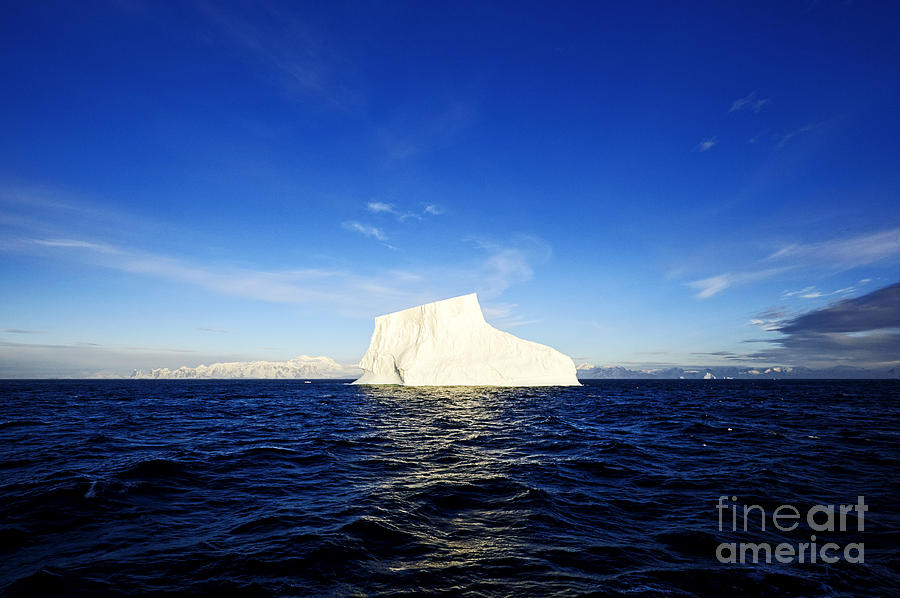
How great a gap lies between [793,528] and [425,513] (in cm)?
590

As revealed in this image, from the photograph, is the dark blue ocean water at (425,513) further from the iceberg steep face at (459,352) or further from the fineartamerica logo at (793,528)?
the iceberg steep face at (459,352)

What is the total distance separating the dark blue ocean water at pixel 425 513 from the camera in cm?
473

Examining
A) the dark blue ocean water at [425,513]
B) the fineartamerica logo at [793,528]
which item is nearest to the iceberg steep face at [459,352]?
the dark blue ocean water at [425,513]

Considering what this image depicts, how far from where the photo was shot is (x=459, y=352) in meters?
47.2

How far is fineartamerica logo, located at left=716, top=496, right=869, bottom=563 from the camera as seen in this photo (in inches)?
212

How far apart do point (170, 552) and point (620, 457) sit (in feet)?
35.1

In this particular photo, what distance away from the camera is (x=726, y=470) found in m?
10.1

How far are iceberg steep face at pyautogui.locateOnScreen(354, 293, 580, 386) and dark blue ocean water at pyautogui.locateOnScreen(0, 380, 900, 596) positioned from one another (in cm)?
3174

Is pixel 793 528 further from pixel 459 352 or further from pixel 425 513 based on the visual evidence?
pixel 459 352

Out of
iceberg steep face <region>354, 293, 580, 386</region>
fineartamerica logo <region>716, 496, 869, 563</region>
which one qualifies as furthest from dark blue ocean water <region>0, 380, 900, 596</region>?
iceberg steep face <region>354, 293, 580, 386</region>

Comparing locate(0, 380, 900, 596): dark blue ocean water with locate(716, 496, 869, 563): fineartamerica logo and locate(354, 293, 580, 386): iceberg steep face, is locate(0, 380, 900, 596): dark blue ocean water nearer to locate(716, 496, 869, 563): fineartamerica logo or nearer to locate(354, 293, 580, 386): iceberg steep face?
locate(716, 496, 869, 563): fineartamerica logo

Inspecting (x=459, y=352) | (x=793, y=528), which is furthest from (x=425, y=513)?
(x=459, y=352)

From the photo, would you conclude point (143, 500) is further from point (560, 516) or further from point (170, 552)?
point (560, 516)

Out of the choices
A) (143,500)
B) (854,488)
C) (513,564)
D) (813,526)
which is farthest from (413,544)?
(854,488)
